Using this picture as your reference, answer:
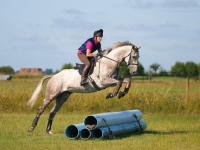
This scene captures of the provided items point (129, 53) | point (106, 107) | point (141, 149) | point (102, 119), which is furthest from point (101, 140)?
point (106, 107)

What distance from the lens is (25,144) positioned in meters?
11.2

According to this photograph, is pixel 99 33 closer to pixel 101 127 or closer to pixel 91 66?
pixel 91 66

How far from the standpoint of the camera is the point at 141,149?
10.2 meters

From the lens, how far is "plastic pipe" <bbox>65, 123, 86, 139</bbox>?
12.0 m

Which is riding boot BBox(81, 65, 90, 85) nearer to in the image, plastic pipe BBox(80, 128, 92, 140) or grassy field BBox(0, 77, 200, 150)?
plastic pipe BBox(80, 128, 92, 140)

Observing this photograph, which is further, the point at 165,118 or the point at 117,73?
the point at 165,118

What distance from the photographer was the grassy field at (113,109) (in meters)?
11.1

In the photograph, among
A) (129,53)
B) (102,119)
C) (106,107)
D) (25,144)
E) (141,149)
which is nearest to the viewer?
(141,149)

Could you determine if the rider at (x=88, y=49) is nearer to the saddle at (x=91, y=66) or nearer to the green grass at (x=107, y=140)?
the saddle at (x=91, y=66)

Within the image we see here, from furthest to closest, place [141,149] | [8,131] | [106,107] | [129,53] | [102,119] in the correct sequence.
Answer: [106,107] < [8,131] < [129,53] < [102,119] < [141,149]

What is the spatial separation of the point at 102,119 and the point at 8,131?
334 cm

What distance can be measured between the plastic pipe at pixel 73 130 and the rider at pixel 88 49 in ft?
4.09

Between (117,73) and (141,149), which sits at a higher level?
(117,73)

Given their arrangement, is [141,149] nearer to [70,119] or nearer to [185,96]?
[70,119]
